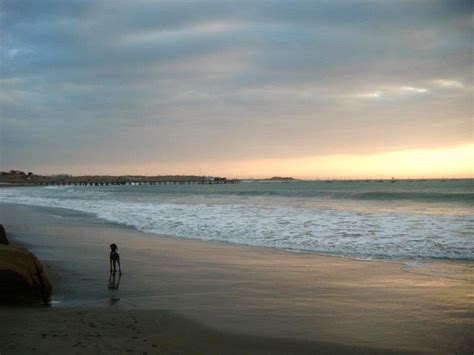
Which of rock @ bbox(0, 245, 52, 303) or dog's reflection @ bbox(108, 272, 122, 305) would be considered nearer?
rock @ bbox(0, 245, 52, 303)

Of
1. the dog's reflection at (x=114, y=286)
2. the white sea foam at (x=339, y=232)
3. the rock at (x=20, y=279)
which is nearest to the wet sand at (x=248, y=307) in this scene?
the dog's reflection at (x=114, y=286)

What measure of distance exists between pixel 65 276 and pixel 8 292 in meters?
3.13

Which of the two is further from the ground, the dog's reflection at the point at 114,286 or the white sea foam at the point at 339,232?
the white sea foam at the point at 339,232

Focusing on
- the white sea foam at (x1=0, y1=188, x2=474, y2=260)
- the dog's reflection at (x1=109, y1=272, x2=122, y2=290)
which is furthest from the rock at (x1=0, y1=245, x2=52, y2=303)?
the white sea foam at (x1=0, y1=188, x2=474, y2=260)

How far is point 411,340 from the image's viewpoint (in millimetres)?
6734

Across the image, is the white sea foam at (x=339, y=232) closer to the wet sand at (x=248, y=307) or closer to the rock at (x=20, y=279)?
the wet sand at (x=248, y=307)

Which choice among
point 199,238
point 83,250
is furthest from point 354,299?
point 199,238

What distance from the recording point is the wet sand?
6.49 m

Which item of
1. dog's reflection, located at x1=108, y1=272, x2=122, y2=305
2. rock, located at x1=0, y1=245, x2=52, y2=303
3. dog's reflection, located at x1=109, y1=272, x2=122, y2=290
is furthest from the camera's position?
dog's reflection, located at x1=109, y1=272, x2=122, y2=290

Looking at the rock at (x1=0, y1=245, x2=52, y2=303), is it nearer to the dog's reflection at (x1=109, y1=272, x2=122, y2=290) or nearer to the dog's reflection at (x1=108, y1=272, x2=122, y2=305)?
the dog's reflection at (x1=108, y1=272, x2=122, y2=305)

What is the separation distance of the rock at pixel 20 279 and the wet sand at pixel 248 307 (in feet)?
1.30

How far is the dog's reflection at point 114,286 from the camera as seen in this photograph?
8.88 metres

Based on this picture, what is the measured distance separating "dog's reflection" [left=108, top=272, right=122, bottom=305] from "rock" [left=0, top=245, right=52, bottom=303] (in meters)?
1.15

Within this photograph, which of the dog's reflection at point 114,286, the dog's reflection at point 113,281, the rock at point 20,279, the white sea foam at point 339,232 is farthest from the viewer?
the white sea foam at point 339,232
